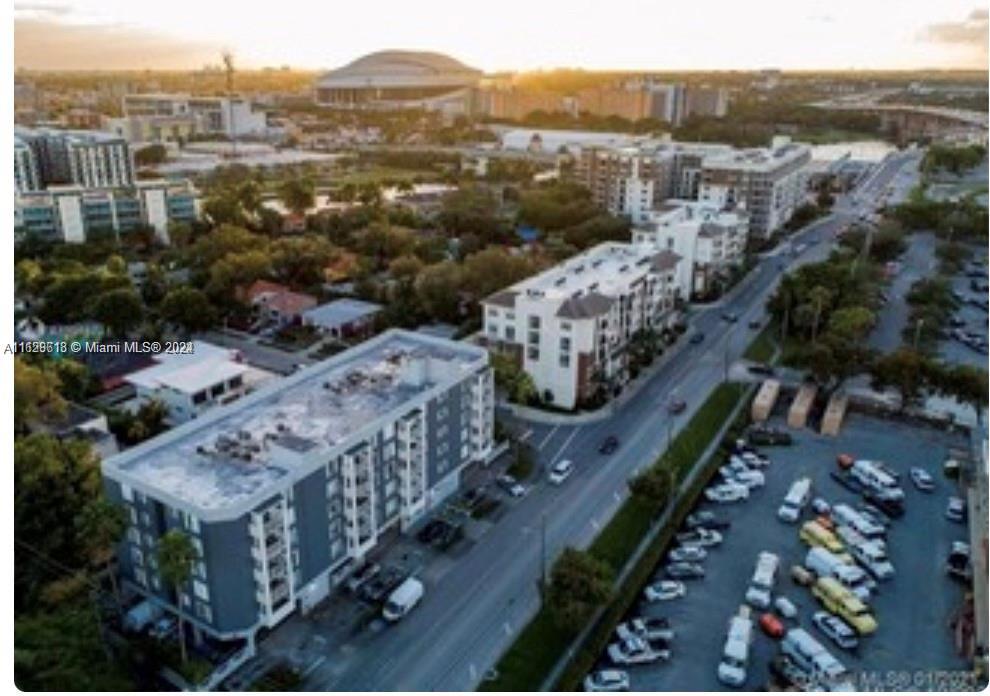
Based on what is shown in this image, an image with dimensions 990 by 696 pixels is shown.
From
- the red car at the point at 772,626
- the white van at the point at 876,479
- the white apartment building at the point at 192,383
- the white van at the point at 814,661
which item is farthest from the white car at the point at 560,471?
the white apartment building at the point at 192,383

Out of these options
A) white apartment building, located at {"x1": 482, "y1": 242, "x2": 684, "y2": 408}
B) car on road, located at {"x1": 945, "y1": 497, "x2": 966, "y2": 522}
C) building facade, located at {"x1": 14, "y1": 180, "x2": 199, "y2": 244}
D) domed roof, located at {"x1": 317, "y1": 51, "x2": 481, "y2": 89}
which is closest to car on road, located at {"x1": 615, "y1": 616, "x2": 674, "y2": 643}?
car on road, located at {"x1": 945, "y1": 497, "x2": 966, "y2": 522}

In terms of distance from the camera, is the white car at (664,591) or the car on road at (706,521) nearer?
the white car at (664,591)

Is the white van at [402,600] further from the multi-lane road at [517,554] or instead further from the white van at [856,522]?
the white van at [856,522]

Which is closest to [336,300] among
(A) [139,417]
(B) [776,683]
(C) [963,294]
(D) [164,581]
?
(A) [139,417]

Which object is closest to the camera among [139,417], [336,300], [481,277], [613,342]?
[139,417]

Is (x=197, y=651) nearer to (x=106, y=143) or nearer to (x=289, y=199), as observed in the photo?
(x=289, y=199)

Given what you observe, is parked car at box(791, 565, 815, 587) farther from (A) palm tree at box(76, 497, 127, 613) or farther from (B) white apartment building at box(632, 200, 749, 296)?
(B) white apartment building at box(632, 200, 749, 296)
